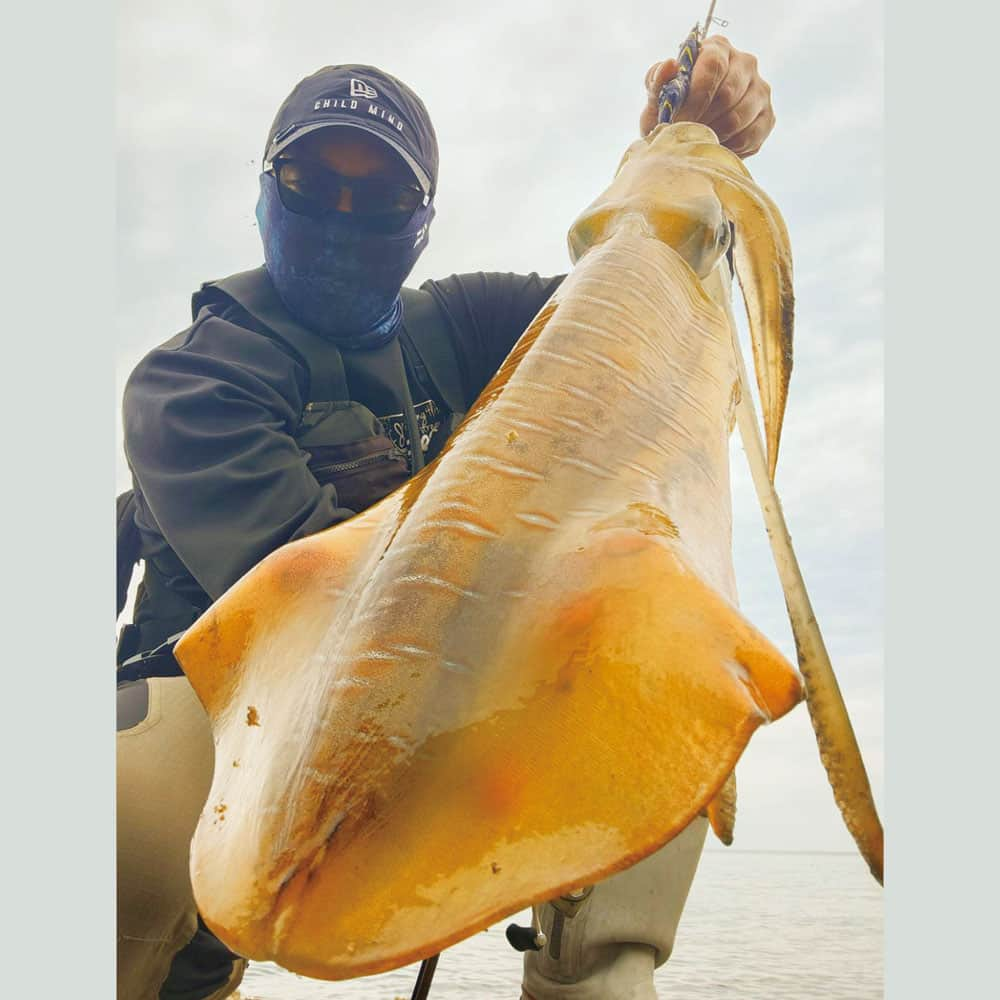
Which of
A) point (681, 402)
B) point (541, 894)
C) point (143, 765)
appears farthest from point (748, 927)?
point (541, 894)

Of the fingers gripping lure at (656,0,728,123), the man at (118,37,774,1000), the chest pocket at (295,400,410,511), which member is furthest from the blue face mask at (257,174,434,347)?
the fingers gripping lure at (656,0,728,123)

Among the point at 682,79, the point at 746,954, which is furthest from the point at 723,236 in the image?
the point at 746,954

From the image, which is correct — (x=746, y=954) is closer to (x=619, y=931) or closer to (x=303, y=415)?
(x=619, y=931)

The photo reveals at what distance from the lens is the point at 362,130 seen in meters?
1.10

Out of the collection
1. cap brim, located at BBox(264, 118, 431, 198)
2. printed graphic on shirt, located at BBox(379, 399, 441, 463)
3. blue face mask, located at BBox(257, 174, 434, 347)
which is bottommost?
printed graphic on shirt, located at BBox(379, 399, 441, 463)

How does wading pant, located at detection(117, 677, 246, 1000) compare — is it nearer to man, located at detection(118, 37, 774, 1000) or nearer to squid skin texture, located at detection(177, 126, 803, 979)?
Result: man, located at detection(118, 37, 774, 1000)

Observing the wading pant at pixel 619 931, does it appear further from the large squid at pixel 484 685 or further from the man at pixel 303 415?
the large squid at pixel 484 685

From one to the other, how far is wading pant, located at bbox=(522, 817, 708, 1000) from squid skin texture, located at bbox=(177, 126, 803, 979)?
429 mm

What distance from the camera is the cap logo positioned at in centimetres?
113

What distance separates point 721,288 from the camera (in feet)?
2.65

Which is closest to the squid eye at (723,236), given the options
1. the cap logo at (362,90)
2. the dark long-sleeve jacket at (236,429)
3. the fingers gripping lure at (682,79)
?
the fingers gripping lure at (682,79)

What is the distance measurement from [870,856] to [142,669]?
0.77 metres

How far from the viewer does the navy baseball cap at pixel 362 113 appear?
3.61 ft

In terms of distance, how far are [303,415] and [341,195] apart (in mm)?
255
